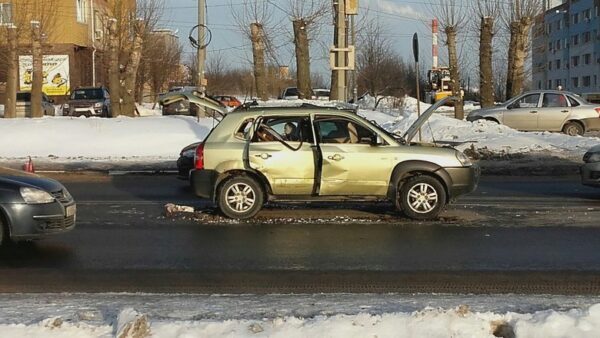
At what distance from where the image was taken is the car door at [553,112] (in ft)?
86.2

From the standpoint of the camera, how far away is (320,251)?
929 centimetres

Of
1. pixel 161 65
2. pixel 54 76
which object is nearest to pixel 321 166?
pixel 54 76

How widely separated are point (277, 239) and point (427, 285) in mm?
2964

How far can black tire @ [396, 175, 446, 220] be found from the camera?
37.7ft

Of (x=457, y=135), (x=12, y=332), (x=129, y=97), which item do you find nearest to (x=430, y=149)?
(x=12, y=332)

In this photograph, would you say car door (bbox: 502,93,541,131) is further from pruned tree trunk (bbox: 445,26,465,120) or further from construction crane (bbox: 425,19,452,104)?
construction crane (bbox: 425,19,452,104)

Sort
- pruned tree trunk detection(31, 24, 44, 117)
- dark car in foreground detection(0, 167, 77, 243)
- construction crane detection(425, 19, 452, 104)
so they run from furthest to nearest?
construction crane detection(425, 19, 452, 104) < pruned tree trunk detection(31, 24, 44, 117) < dark car in foreground detection(0, 167, 77, 243)

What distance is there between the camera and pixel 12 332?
511cm

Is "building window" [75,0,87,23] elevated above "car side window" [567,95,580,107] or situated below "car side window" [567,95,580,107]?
above

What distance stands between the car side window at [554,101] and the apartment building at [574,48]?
214 ft

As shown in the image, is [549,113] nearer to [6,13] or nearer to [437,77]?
[437,77]

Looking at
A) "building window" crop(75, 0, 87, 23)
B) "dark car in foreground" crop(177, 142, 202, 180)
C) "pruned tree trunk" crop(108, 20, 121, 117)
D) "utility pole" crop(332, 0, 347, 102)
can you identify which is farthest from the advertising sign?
"dark car in foreground" crop(177, 142, 202, 180)

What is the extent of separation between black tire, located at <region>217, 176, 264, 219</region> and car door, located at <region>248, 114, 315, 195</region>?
0.76 feet

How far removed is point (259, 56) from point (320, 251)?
2786 centimetres
